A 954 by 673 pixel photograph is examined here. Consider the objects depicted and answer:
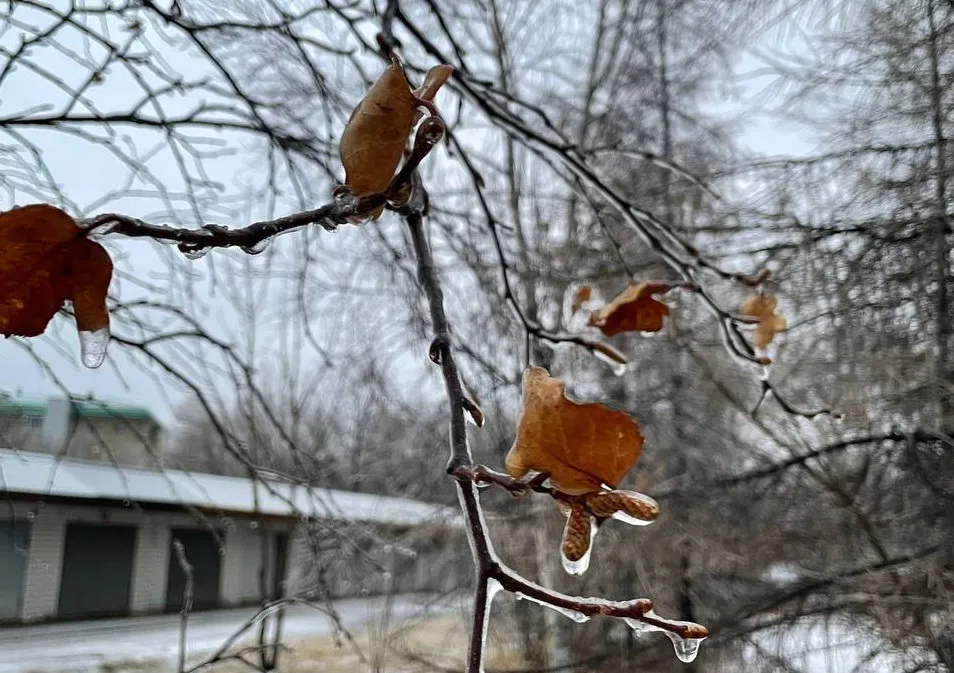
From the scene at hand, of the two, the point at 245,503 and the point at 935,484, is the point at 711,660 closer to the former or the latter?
the point at 935,484

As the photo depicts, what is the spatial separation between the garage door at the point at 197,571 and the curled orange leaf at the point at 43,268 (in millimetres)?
696

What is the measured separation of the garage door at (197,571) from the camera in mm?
889

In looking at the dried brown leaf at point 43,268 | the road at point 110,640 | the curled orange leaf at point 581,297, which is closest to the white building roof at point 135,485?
the road at point 110,640

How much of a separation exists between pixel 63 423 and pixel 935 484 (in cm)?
98

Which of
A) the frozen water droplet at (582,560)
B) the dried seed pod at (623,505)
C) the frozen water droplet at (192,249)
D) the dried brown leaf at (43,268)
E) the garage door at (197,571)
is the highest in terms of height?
the frozen water droplet at (192,249)

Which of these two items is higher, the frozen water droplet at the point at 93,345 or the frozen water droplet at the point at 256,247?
the frozen water droplet at the point at 256,247

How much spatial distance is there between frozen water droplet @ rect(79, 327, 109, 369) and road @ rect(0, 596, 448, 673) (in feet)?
1.85

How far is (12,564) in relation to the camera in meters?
0.61

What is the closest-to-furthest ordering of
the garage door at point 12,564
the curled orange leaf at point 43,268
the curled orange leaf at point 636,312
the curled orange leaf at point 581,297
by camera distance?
the curled orange leaf at point 43,268
the curled orange leaf at point 636,312
the curled orange leaf at point 581,297
the garage door at point 12,564

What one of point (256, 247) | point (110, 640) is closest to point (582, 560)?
point (256, 247)

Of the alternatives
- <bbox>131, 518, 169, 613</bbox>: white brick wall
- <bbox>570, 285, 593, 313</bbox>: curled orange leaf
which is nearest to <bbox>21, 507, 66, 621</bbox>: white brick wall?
<bbox>131, 518, 169, 613</bbox>: white brick wall

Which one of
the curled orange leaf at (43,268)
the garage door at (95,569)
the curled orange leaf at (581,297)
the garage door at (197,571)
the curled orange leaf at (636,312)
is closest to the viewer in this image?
the curled orange leaf at (43,268)

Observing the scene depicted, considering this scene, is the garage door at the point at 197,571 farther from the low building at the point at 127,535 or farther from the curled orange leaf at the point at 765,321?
the curled orange leaf at the point at 765,321

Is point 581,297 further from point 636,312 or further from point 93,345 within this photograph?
point 93,345
